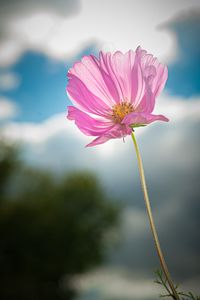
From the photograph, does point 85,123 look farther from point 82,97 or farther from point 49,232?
point 49,232

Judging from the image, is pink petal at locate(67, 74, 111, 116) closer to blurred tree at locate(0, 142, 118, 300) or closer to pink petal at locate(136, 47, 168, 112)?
pink petal at locate(136, 47, 168, 112)

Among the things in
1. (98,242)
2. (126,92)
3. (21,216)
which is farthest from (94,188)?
(126,92)

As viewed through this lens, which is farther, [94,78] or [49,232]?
[49,232]

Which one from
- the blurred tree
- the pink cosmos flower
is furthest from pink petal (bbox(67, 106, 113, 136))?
the blurred tree

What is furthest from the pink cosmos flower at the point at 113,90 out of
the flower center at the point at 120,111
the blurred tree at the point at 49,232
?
the blurred tree at the point at 49,232

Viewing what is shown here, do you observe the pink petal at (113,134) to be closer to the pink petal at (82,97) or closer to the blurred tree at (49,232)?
the pink petal at (82,97)

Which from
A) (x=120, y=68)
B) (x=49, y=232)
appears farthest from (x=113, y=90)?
(x=49, y=232)
